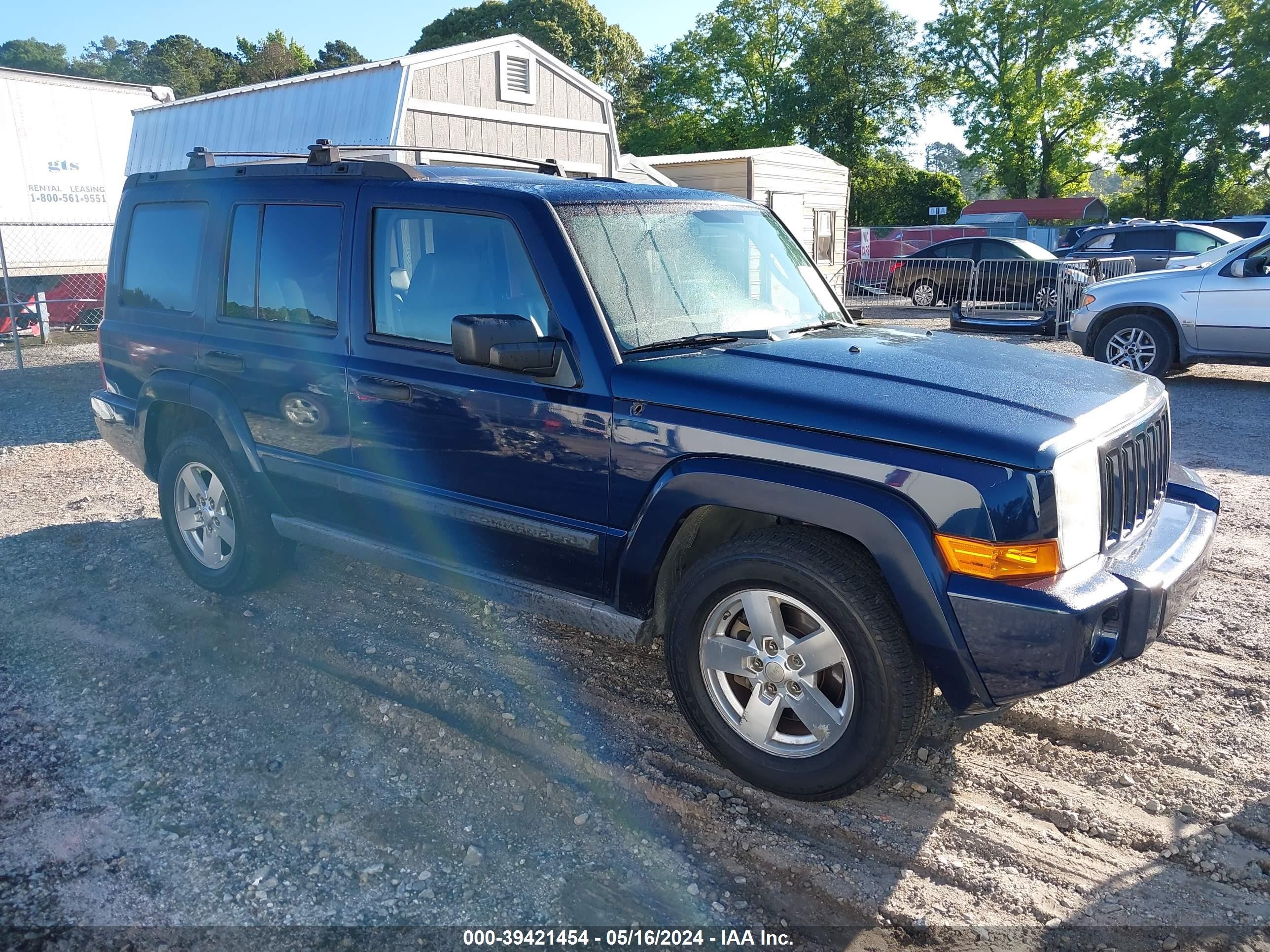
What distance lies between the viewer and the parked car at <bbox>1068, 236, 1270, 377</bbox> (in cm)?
1009

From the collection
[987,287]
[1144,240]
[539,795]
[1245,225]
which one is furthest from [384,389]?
[1245,225]

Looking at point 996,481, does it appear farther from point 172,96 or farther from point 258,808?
point 172,96

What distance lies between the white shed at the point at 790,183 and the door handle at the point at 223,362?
49.2 feet

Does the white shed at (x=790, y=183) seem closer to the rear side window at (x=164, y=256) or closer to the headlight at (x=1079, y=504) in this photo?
the rear side window at (x=164, y=256)

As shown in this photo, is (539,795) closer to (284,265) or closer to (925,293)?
(284,265)

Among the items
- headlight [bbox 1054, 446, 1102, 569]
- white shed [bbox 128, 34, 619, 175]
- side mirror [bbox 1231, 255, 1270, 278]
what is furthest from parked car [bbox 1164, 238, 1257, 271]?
headlight [bbox 1054, 446, 1102, 569]

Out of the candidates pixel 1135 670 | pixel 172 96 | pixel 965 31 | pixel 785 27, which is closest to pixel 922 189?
pixel 965 31

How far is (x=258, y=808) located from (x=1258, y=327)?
1060cm

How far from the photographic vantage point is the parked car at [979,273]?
18438 mm

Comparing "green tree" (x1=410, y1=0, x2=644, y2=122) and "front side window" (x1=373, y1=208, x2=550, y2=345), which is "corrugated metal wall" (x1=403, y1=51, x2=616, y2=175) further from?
"green tree" (x1=410, y1=0, x2=644, y2=122)

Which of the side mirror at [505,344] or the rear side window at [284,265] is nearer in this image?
the side mirror at [505,344]

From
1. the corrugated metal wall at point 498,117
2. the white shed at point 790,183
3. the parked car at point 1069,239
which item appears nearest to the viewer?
the corrugated metal wall at point 498,117

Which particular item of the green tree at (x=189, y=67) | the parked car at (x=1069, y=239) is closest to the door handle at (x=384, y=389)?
the parked car at (x=1069, y=239)

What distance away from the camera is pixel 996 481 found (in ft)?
9.00
